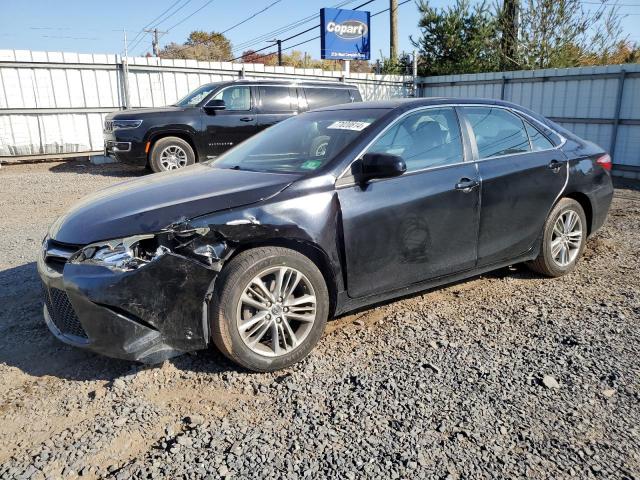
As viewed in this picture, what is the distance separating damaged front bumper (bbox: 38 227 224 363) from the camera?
278 centimetres

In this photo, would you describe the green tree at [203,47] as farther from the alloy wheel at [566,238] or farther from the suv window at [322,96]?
the alloy wheel at [566,238]

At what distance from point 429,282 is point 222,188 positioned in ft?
5.47

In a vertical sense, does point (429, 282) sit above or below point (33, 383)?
above

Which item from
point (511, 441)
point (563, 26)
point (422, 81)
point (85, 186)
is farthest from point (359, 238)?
point (563, 26)

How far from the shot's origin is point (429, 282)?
12.5ft

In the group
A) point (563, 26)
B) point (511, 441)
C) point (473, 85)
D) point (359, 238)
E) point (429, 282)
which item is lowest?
point (511, 441)

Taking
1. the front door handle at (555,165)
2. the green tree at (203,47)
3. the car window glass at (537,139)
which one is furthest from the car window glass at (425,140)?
the green tree at (203,47)

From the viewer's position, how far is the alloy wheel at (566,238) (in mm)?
4625

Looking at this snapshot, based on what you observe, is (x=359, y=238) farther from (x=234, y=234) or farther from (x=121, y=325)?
(x=121, y=325)

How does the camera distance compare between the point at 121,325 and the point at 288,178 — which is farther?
the point at 288,178

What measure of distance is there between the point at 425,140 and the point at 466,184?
0.45 metres

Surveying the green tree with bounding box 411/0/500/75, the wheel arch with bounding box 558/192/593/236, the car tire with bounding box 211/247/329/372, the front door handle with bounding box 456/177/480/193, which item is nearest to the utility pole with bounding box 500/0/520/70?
the green tree with bounding box 411/0/500/75

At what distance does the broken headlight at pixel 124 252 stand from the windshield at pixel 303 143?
3.63ft

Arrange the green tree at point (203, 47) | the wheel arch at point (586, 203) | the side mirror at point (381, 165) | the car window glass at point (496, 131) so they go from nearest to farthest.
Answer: the side mirror at point (381, 165)
the car window glass at point (496, 131)
the wheel arch at point (586, 203)
the green tree at point (203, 47)
